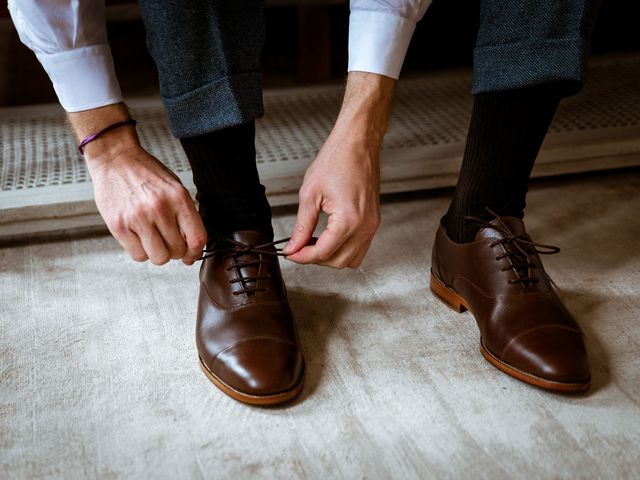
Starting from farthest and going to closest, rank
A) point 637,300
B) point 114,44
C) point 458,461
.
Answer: point 114,44, point 637,300, point 458,461

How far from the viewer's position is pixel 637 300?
92 cm

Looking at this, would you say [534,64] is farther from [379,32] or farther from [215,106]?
[215,106]

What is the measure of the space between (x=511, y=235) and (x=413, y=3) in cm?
30

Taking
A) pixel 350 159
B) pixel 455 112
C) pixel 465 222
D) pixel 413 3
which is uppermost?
pixel 413 3

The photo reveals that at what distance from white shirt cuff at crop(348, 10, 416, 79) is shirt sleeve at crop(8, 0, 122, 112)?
28 cm

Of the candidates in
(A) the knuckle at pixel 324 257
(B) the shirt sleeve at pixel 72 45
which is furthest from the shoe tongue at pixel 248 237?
(B) the shirt sleeve at pixel 72 45

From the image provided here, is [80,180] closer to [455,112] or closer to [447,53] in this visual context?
[455,112]

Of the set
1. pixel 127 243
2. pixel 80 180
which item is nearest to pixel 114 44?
pixel 80 180

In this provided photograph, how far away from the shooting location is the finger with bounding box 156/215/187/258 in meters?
0.72

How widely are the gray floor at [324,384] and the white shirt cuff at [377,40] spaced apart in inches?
12.8

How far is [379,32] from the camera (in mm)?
781

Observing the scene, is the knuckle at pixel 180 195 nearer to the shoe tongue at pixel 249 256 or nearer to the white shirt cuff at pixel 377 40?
the shoe tongue at pixel 249 256

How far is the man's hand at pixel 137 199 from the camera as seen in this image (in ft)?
2.36

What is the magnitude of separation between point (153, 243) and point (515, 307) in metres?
0.42
